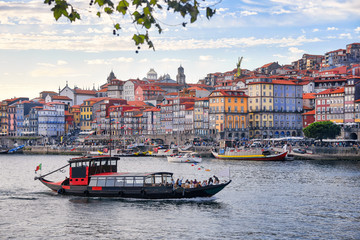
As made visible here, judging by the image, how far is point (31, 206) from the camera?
41438 mm

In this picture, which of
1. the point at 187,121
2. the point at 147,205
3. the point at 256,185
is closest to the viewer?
the point at 147,205

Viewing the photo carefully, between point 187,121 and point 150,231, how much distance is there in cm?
11160

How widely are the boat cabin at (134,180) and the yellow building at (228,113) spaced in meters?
85.4

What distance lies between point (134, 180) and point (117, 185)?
1.39 metres

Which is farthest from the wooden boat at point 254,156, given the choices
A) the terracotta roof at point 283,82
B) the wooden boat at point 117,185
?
the wooden boat at point 117,185

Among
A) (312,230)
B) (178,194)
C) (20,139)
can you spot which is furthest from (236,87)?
(312,230)

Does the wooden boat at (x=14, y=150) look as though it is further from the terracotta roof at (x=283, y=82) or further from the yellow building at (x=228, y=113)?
the terracotta roof at (x=283, y=82)

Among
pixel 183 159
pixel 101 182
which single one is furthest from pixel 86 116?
pixel 101 182

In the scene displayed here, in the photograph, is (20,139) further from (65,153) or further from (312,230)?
(312,230)

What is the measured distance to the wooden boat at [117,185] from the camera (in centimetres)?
4281

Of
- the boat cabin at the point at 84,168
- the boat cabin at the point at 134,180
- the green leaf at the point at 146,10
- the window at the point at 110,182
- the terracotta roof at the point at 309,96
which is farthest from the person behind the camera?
the terracotta roof at the point at 309,96

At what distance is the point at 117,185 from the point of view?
43969 millimetres

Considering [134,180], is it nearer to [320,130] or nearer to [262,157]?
[262,157]

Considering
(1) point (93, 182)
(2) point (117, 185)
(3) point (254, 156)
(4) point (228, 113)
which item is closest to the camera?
(2) point (117, 185)
